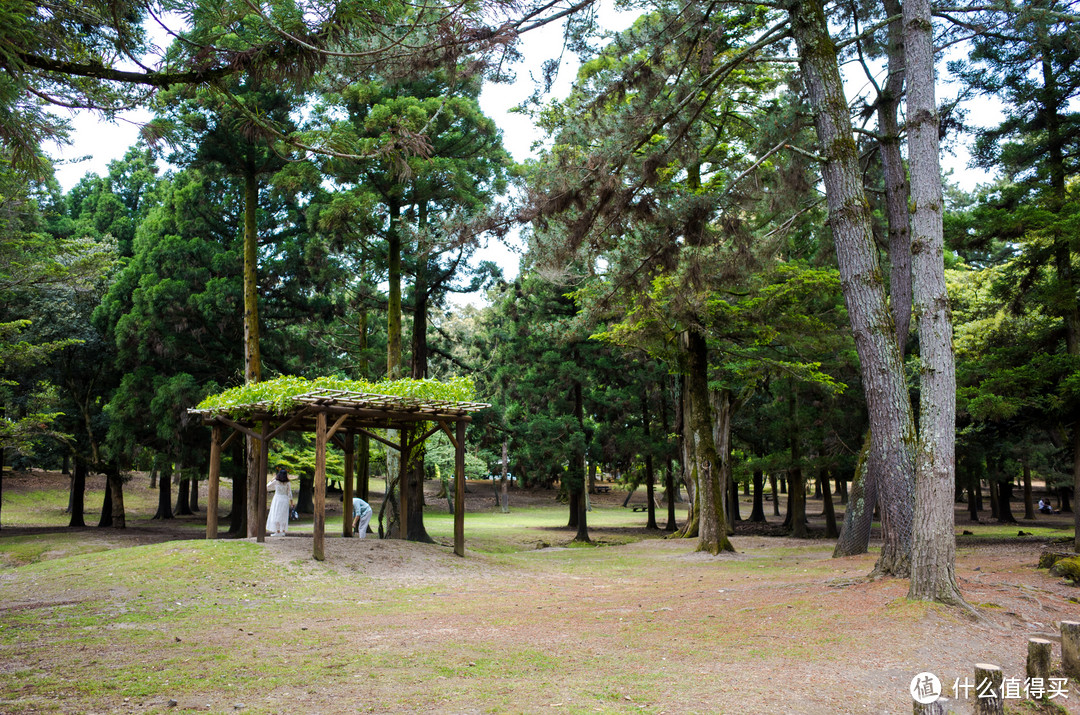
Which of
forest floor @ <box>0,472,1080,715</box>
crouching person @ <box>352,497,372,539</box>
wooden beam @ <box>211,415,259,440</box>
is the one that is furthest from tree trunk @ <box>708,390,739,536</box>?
wooden beam @ <box>211,415,259,440</box>

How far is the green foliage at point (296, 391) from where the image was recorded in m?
11.8

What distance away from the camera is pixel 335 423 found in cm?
1197

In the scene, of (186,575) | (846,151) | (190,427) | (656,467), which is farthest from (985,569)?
(656,467)

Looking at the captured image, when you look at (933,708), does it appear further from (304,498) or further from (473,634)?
(304,498)

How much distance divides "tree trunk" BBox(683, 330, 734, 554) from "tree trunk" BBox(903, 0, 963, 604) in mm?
9128

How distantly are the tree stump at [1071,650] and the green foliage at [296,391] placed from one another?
954cm

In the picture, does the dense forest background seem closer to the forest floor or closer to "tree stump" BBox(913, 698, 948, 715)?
the forest floor

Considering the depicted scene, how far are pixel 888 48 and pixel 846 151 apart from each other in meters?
4.68

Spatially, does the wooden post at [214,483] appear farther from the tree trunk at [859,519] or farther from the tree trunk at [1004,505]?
the tree trunk at [1004,505]

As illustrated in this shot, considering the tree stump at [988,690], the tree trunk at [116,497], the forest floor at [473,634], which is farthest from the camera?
the tree trunk at [116,497]

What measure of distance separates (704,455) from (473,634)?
10.5 meters

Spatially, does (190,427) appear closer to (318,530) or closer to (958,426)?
(318,530)

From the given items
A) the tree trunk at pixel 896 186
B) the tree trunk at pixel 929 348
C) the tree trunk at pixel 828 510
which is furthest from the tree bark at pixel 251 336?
the tree trunk at pixel 828 510

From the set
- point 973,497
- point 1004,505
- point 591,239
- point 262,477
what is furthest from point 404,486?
point 973,497
